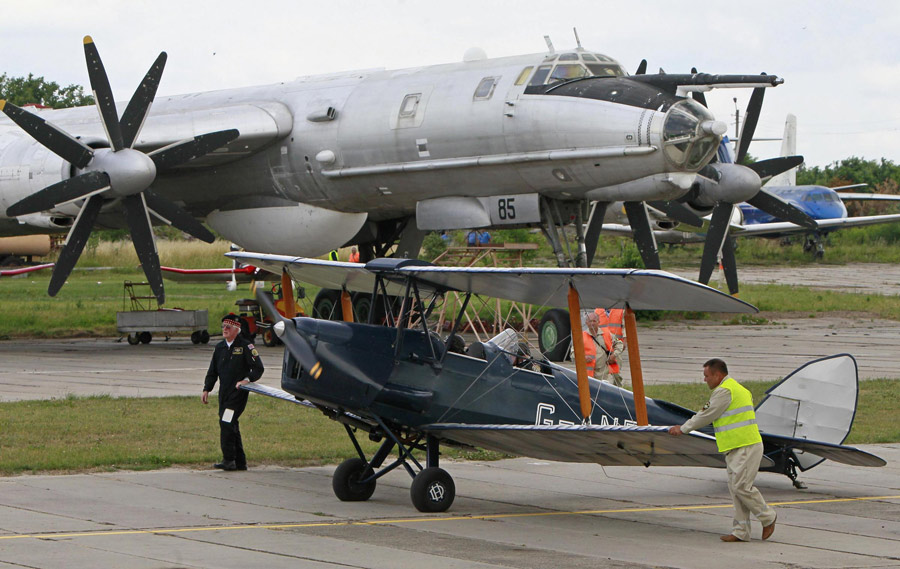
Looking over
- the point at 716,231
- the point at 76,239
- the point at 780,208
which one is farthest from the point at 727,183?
the point at 76,239

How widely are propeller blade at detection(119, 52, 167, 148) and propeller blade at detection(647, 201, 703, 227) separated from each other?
36.9ft

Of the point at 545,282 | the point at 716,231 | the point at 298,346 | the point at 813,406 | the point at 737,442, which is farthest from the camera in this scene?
the point at 716,231

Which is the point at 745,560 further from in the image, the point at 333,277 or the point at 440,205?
the point at 440,205

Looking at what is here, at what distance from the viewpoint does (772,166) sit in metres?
26.1

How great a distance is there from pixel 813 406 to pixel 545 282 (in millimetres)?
2961

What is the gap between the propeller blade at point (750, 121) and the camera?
82.1 feet

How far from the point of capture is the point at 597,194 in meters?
20.9

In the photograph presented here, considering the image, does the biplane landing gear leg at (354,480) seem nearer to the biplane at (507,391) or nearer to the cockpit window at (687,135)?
the biplane at (507,391)

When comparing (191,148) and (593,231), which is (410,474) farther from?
(593,231)

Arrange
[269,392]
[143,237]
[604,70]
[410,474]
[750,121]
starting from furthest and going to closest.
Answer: [750,121], [143,237], [604,70], [269,392], [410,474]

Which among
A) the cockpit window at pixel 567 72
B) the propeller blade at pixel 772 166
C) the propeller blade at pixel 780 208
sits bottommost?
the propeller blade at pixel 780 208

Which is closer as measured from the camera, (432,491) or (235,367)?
(432,491)

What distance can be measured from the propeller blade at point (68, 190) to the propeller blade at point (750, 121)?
13498 mm

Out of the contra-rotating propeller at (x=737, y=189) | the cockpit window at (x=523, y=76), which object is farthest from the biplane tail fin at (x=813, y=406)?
the contra-rotating propeller at (x=737, y=189)
